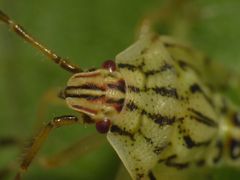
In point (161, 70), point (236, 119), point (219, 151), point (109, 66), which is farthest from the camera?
point (236, 119)

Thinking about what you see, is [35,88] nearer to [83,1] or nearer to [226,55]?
[83,1]

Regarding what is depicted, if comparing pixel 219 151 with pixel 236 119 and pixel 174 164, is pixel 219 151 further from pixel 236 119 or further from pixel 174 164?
pixel 174 164

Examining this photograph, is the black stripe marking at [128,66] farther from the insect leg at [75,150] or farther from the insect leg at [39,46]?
the insect leg at [75,150]

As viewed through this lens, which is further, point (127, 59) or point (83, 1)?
point (83, 1)

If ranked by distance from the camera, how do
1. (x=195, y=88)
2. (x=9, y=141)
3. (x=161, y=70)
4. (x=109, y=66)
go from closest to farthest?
(x=109, y=66), (x=161, y=70), (x=195, y=88), (x=9, y=141)

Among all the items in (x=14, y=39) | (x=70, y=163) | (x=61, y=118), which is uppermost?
(x=14, y=39)

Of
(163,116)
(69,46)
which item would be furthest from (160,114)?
(69,46)

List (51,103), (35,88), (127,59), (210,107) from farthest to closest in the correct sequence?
(35,88) → (51,103) → (210,107) → (127,59)

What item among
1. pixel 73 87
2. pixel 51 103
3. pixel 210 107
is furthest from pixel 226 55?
pixel 73 87
